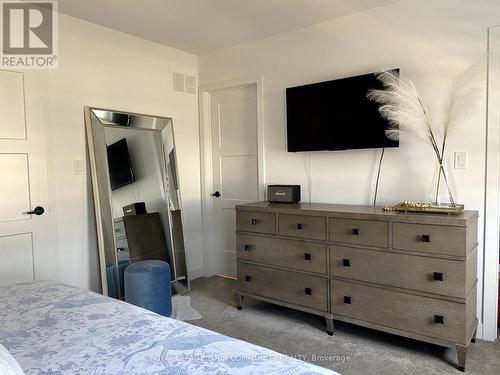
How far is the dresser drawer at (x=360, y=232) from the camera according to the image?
7.94 ft

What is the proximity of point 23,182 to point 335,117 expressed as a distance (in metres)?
2.49

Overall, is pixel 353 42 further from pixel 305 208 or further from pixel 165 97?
pixel 165 97

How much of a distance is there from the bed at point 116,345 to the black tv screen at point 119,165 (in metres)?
1.77

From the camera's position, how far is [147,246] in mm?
3443

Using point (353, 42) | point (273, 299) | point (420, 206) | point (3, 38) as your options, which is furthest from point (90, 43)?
point (420, 206)

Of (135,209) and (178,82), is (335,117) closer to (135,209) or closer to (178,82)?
(178,82)

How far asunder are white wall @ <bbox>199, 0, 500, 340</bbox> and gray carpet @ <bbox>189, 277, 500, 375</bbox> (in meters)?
0.50

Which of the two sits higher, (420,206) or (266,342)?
(420,206)

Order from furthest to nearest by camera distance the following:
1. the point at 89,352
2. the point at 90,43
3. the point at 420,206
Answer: the point at 90,43 → the point at 420,206 → the point at 89,352

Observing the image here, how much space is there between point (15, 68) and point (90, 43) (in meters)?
0.68

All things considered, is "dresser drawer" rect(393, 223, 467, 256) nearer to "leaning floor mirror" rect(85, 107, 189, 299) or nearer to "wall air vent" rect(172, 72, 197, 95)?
"leaning floor mirror" rect(85, 107, 189, 299)

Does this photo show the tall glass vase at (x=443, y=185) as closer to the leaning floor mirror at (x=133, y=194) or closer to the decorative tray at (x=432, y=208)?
the decorative tray at (x=432, y=208)

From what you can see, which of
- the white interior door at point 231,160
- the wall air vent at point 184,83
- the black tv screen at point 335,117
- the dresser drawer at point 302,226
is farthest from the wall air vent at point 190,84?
the dresser drawer at point 302,226

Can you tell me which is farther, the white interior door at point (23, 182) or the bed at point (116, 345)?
the white interior door at point (23, 182)
